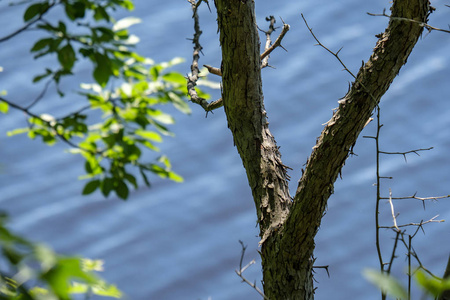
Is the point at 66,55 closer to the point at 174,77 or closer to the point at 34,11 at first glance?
the point at 34,11

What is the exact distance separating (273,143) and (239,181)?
2439mm

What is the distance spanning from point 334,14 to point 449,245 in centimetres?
166

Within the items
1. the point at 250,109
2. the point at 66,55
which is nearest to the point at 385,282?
the point at 250,109

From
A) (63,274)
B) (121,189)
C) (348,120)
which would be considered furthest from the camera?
(121,189)

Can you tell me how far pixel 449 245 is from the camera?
10.6 feet

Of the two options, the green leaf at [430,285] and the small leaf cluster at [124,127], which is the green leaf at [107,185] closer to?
the small leaf cluster at [124,127]

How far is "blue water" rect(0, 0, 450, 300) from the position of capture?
10.6ft

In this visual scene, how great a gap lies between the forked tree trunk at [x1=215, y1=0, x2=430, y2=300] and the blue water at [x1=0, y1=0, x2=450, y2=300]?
6.90 feet

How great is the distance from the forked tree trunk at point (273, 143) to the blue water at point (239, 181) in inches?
82.8

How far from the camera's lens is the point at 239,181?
3.55 meters

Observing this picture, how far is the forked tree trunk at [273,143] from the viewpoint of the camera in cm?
95

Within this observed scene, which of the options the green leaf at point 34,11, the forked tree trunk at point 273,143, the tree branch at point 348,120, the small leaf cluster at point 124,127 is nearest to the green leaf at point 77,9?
the green leaf at point 34,11

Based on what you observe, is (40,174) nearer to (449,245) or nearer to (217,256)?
(217,256)

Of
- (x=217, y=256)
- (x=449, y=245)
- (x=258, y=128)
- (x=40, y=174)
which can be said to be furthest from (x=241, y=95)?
(x=40, y=174)
